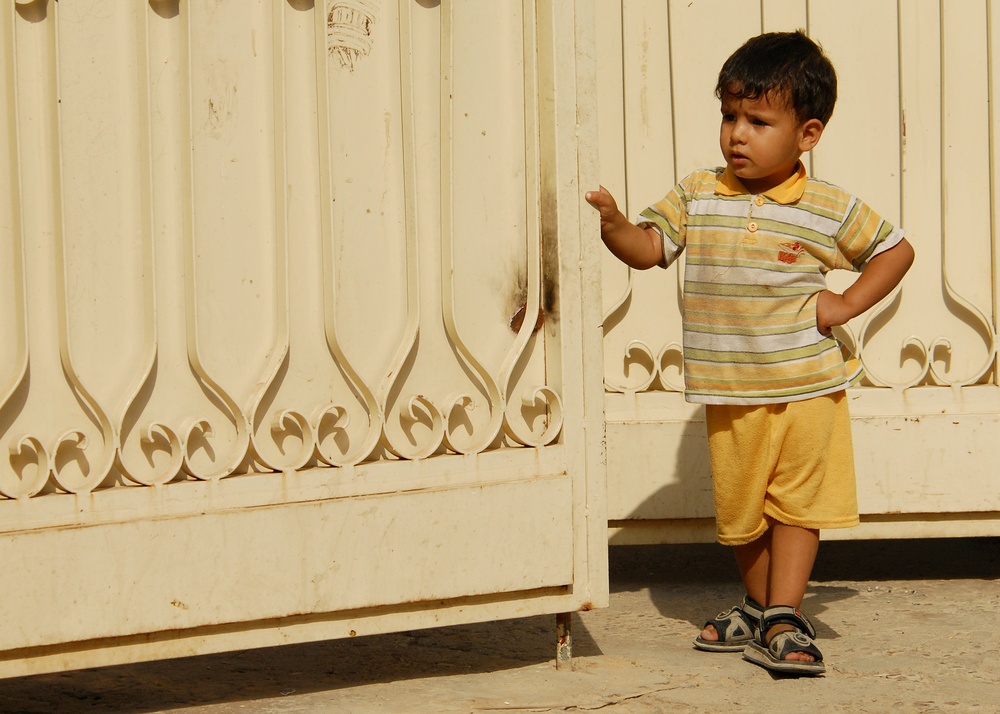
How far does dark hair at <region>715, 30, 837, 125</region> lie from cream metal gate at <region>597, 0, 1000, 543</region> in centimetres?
71

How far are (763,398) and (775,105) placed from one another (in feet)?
2.02

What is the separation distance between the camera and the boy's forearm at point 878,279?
2734mm

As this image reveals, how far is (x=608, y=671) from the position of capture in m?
2.72

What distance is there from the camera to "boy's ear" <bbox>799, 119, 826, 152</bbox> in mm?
2756

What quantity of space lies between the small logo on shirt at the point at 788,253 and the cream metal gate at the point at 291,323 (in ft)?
1.34

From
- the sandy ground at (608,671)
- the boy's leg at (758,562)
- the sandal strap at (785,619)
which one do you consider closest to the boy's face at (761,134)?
the boy's leg at (758,562)

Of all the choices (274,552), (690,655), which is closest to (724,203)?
(690,655)

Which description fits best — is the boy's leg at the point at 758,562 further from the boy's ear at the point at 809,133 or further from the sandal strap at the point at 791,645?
the boy's ear at the point at 809,133

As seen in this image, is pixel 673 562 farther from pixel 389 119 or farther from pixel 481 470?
pixel 389 119

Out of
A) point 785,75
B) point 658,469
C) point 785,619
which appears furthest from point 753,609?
point 785,75

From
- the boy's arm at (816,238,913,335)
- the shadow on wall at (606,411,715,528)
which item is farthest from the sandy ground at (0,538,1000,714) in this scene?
the boy's arm at (816,238,913,335)

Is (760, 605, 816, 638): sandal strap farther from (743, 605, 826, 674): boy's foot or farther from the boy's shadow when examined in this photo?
the boy's shadow

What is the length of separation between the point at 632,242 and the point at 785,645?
909 mm

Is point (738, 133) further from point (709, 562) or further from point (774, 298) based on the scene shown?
point (709, 562)
